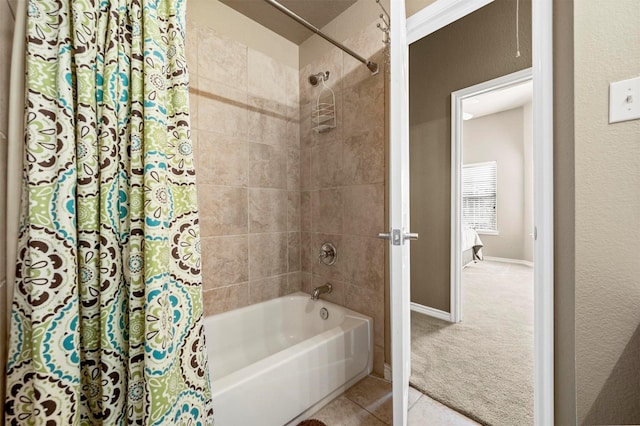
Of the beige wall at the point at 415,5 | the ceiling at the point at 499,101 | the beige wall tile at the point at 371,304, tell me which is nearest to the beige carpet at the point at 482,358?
the beige wall tile at the point at 371,304

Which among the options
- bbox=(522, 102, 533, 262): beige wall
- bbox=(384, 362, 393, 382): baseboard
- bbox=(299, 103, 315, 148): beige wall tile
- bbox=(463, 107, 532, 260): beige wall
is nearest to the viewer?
bbox=(384, 362, 393, 382): baseboard

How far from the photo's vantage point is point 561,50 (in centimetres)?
96

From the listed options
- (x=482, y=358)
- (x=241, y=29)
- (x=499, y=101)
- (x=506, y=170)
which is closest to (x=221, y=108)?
(x=241, y=29)

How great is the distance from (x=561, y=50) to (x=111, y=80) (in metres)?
1.50

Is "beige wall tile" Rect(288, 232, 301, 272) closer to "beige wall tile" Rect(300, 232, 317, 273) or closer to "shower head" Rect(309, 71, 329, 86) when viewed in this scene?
"beige wall tile" Rect(300, 232, 317, 273)

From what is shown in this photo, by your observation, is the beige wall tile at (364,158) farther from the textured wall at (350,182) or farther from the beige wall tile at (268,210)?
the beige wall tile at (268,210)

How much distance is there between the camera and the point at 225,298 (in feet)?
5.93

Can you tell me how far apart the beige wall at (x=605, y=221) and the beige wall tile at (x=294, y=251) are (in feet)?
5.58


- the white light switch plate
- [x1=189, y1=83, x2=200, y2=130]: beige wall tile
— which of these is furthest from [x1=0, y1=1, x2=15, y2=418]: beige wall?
the white light switch plate

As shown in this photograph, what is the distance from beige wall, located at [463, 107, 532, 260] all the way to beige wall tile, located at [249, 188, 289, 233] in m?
4.37

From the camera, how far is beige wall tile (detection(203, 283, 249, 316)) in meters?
1.73

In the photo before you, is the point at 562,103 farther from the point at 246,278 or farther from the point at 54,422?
the point at 246,278

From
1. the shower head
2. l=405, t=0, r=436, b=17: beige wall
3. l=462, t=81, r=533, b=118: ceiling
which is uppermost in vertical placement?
l=462, t=81, r=533, b=118: ceiling

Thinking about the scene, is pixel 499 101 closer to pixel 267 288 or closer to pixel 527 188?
pixel 527 188
